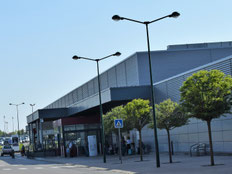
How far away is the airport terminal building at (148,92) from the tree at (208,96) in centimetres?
782

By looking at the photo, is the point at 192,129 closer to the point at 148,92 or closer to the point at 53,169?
the point at 148,92

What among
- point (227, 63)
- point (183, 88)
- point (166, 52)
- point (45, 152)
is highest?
point (166, 52)

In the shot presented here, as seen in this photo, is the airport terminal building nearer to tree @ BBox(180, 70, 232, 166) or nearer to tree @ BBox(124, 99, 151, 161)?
tree @ BBox(124, 99, 151, 161)

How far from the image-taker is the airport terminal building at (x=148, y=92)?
32156 millimetres

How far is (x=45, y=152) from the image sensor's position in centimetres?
5372

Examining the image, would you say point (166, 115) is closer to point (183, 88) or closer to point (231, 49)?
point (183, 88)

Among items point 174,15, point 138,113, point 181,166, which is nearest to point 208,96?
point 181,166

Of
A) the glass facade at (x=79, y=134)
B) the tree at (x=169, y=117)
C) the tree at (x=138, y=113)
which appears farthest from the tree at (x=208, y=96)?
the glass facade at (x=79, y=134)

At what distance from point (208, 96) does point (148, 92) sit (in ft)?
67.8

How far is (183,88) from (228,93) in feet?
6.67

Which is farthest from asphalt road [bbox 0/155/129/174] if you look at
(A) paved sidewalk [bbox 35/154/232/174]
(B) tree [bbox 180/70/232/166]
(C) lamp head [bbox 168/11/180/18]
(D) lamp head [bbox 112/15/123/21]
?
(C) lamp head [bbox 168/11/180/18]

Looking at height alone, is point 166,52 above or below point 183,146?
above

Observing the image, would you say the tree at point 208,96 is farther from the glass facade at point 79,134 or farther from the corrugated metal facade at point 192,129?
the glass facade at point 79,134

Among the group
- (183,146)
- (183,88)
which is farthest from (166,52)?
(183,88)
